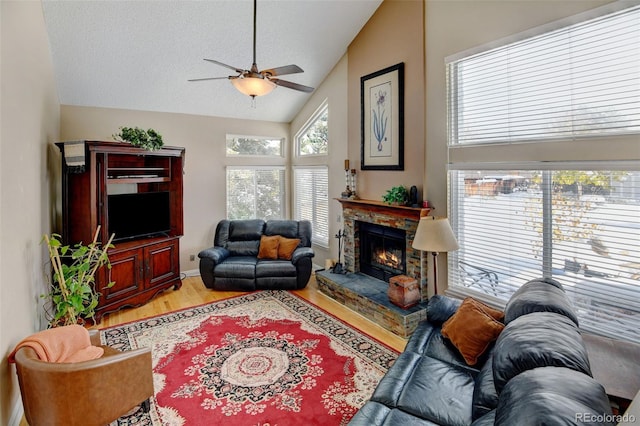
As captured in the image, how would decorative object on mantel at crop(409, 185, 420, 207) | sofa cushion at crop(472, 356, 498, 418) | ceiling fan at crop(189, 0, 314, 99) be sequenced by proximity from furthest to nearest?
decorative object on mantel at crop(409, 185, 420, 207), ceiling fan at crop(189, 0, 314, 99), sofa cushion at crop(472, 356, 498, 418)

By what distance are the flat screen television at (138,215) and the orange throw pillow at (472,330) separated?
442 centimetres

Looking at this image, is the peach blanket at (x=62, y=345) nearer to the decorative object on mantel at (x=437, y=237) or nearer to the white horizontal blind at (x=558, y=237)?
the decorative object on mantel at (x=437, y=237)

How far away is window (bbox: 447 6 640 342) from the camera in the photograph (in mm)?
2680

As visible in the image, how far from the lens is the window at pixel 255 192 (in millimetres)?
6785

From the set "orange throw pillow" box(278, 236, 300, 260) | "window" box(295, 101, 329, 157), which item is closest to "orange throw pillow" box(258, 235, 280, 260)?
"orange throw pillow" box(278, 236, 300, 260)

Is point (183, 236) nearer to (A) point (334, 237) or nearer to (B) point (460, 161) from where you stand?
(A) point (334, 237)

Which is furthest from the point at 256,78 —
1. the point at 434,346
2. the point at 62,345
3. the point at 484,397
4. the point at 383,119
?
the point at 484,397

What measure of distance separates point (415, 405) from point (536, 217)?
2.22 m

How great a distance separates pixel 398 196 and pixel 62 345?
3.71m

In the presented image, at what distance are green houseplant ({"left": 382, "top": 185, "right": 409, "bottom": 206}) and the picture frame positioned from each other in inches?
12.8

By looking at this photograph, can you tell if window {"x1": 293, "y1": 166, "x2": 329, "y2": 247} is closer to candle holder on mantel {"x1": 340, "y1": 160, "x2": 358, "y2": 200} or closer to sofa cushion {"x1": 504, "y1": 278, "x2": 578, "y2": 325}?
candle holder on mantel {"x1": 340, "y1": 160, "x2": 358, "y2": 200}

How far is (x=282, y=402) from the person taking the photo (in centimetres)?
285

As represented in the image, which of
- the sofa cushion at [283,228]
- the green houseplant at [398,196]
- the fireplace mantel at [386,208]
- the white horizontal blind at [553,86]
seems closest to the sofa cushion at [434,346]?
the fireplace mantel at [386,208]

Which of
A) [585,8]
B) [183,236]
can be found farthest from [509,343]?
[183,236]
